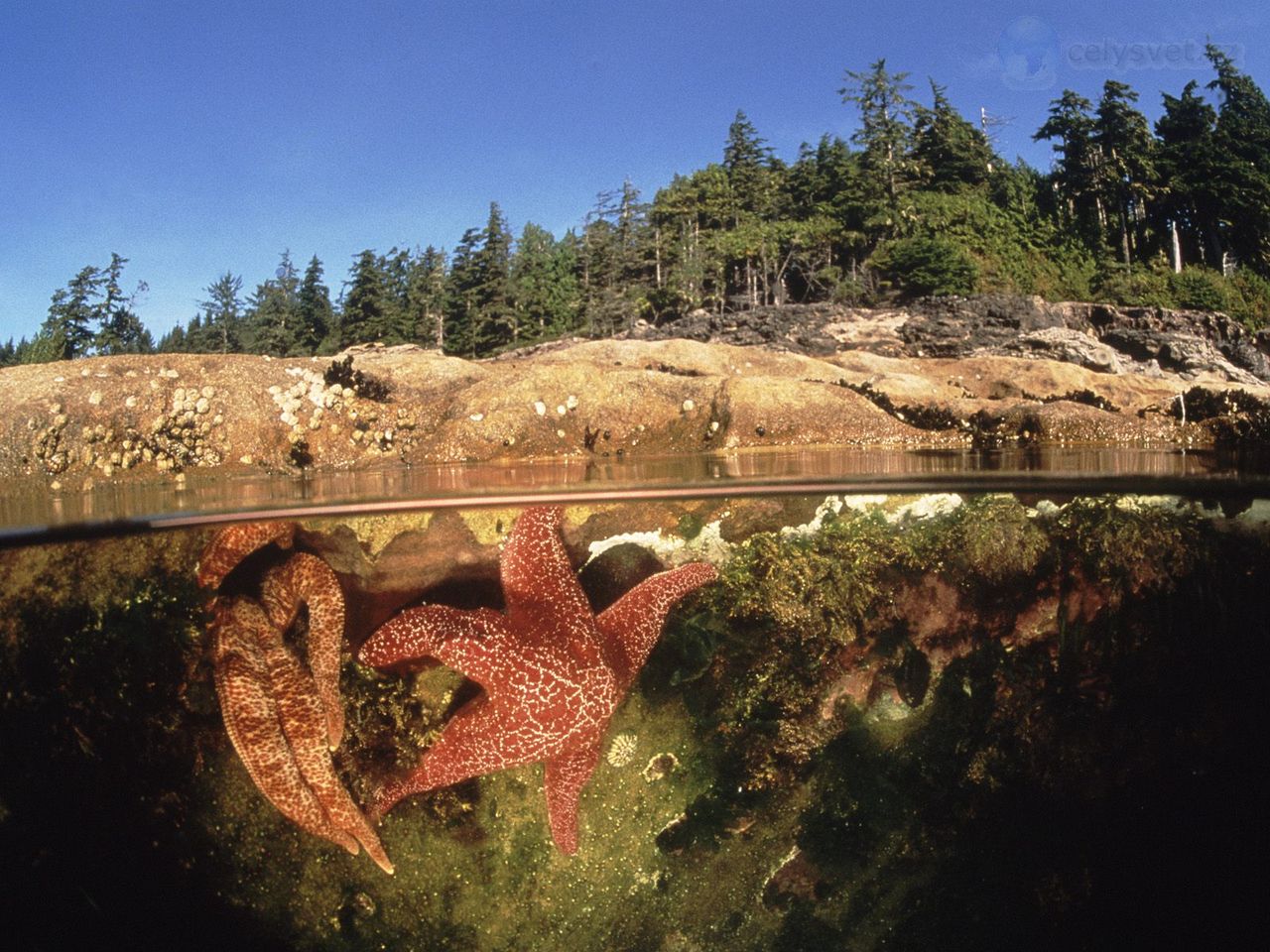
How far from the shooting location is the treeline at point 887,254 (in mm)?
11469

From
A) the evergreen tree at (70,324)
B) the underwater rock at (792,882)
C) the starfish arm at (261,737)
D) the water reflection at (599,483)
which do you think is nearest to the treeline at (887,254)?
the evergreen tree at (70,324)

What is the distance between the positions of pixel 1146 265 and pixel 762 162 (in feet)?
48.8

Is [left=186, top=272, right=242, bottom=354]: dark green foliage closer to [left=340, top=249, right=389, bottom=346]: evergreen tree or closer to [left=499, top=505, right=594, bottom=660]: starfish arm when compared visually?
[left=340, top=249, right=389, bottom=346]: evergreen tree

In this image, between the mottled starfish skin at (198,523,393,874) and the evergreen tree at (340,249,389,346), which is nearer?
the mottled starfish skin at (198,523,393,874)

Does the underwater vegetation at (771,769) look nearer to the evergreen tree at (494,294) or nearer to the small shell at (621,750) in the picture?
the small shell at (621,750)

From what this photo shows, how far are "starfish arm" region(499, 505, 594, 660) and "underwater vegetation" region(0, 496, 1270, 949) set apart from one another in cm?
37

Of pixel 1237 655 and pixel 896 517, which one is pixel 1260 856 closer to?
pixel 1237 655

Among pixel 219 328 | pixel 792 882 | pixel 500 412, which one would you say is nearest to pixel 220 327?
pixel 219 328

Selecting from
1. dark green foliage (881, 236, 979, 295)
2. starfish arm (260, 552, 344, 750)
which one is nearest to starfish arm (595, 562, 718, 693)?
starfish arm (260, 552, 344, 750)

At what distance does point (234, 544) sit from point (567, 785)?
272 centimetres

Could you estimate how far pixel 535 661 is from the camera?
478 centimetres

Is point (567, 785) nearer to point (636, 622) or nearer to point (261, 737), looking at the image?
point (636, 622)

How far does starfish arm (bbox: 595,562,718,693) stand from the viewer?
197 inches

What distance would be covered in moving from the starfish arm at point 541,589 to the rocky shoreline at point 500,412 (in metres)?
2.90
